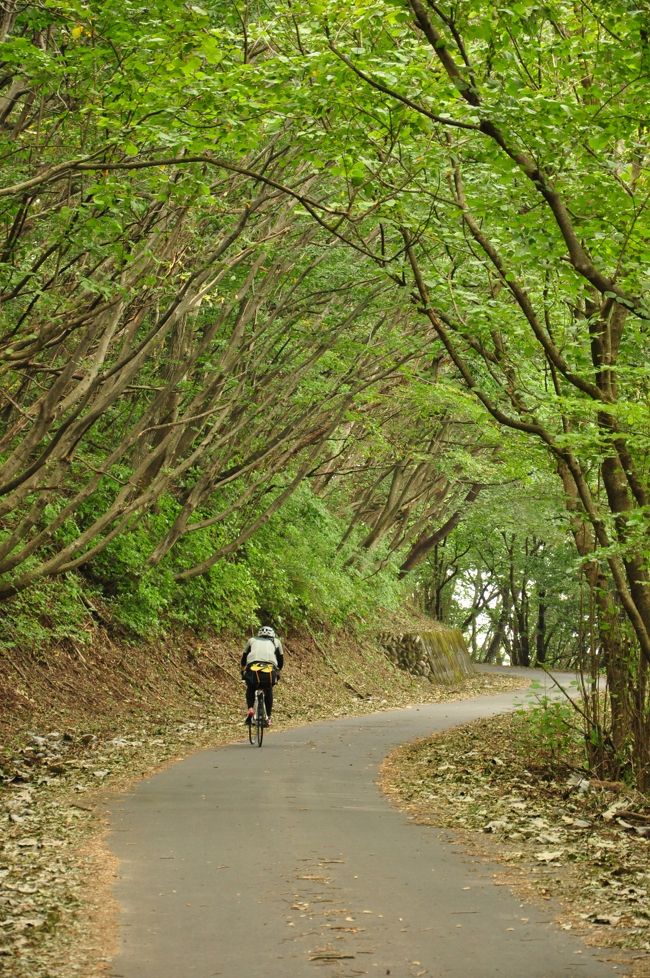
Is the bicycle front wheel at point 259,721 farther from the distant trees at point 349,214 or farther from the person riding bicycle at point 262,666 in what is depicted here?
the distant trees at point 349,214

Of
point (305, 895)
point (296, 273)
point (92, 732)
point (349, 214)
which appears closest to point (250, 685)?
point (92, 732)

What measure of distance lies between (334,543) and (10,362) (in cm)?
1922

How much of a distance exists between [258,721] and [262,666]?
89 centimetres

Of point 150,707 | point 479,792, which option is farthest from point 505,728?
point 479,792

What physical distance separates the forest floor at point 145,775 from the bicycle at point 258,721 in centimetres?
65

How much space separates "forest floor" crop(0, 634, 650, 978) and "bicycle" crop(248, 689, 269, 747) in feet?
2.13

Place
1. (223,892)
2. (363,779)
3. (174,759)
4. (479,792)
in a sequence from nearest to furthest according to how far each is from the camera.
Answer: (223,892)
(479,792)
(363,779)
(174,759)

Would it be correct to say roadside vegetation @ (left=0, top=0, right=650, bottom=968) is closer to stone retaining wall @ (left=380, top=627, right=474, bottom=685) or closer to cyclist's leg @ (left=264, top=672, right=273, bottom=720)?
cyclist's leg @ (left=264, top=672, right=273, bottom=720)

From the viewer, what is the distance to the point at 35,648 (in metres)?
18.2

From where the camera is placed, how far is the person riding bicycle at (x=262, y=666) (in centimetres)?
1720

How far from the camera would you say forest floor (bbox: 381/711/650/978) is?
7148mm

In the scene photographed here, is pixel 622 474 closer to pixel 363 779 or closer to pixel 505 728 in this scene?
pixel 363 779

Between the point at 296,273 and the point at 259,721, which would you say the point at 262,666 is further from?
the point at 296,273

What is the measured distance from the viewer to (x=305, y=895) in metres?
7.37
